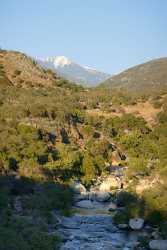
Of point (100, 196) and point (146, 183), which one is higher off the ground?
point (146, 183)

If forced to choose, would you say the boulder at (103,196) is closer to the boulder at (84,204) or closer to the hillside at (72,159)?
the hillside at (72,159)

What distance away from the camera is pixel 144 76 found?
17412cm

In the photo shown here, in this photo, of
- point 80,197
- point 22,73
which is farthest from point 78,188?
point 22,73

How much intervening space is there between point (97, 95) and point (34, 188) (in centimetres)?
4095

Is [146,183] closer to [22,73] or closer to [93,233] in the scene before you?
[93,233]

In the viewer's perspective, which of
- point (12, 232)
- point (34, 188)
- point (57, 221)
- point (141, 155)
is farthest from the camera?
point (141, 155)

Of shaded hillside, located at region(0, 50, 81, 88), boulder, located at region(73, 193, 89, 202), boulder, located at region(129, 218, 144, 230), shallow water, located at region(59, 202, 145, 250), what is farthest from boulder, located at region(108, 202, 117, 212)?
shaded hillside, located at region(0, 50, 81, 88)

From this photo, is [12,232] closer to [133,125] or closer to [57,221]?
[57,221]

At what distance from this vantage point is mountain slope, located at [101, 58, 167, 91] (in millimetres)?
155875

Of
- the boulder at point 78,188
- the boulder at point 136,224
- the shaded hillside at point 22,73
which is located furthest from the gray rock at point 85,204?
the shaded hillside at point 22,73

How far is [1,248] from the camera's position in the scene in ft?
64.2

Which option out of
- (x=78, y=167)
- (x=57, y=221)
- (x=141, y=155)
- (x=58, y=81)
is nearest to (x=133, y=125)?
(x=141, y=155)

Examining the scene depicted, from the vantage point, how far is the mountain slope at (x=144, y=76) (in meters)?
156

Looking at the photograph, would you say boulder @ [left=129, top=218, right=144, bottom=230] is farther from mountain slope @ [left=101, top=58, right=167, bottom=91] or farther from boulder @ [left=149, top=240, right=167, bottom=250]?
mountain slope @ [left=101, top=58, right=167, bottom=91]
